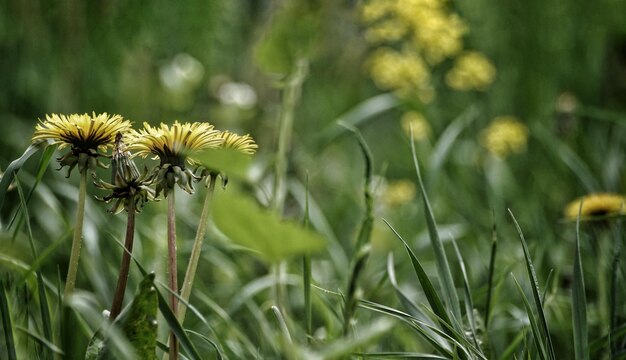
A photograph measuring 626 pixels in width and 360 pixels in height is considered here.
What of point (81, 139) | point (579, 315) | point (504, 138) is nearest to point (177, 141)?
point (81, 139)

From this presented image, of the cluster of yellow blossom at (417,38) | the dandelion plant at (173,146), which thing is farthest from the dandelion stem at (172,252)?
the cluster of yellow blossom at (417,38)

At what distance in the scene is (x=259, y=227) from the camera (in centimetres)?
49

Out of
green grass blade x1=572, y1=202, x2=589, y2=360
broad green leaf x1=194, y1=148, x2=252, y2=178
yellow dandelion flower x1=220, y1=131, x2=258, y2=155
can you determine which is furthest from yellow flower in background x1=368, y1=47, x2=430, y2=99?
broad green leaf x1=194, y1=148, x2=252, y2=178

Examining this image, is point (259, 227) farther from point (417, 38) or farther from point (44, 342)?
point (417, 38)

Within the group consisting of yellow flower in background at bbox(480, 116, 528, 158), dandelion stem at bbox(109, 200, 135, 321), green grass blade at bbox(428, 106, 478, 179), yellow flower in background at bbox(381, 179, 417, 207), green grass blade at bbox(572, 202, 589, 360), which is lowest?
yellow flower in background at bbox(381, 179, 417, 207)

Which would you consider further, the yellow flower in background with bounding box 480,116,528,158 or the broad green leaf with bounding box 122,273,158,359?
the yellow flower in background with bounding box 480,116,528,158

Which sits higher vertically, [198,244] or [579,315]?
[198,244]

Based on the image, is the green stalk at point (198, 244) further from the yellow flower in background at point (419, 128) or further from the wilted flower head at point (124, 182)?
the yellow flower in background at point (419, 128)

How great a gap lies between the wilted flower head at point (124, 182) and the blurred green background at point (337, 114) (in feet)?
0.88

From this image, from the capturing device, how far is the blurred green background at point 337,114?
1.57 meters

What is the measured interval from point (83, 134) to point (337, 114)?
2399 mm

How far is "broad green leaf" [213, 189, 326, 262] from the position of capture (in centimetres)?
48

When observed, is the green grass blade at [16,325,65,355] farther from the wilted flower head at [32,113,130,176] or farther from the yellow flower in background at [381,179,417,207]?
the yellow flower in background at [381,179,417,207]

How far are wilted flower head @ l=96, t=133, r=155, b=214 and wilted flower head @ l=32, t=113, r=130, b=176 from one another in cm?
1
